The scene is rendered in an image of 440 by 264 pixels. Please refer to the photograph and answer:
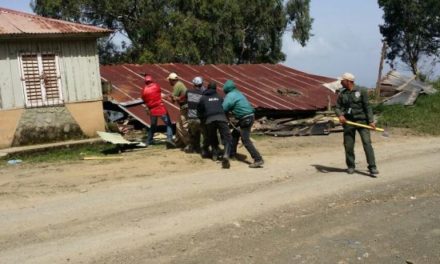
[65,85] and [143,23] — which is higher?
[143,23]

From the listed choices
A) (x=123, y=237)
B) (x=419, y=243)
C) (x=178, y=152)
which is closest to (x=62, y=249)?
(x=123, y=237)

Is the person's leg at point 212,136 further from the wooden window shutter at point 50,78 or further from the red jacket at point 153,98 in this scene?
the wooden window shutter at point 50,78

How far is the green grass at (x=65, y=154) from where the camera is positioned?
1268cm

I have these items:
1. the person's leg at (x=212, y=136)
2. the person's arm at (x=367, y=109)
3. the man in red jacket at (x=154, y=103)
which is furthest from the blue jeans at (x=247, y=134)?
the man in red jacket at (x=154, y=103)

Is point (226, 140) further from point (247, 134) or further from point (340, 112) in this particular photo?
point (340, 112)

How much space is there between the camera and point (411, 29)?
4269 centimetres

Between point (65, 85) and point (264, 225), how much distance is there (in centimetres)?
887

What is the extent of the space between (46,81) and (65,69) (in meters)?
0.63

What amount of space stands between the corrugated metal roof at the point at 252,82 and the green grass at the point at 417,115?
7.82 feet

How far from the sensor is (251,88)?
2006 centimetres

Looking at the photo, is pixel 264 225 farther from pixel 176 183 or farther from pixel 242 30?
pixel 242 30

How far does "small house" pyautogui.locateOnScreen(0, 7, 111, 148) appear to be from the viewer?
1335cm

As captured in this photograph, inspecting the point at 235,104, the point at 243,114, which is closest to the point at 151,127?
the point at 235,104

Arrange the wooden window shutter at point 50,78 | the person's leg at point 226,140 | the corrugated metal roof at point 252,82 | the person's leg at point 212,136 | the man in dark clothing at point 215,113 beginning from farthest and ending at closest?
the corrugated metal roof at point 252,82
the wooden window shutter at point 50,78
the person's leg at point 212,136
the man in dark clothing at point 215,113
the person's leg at point 226,140
